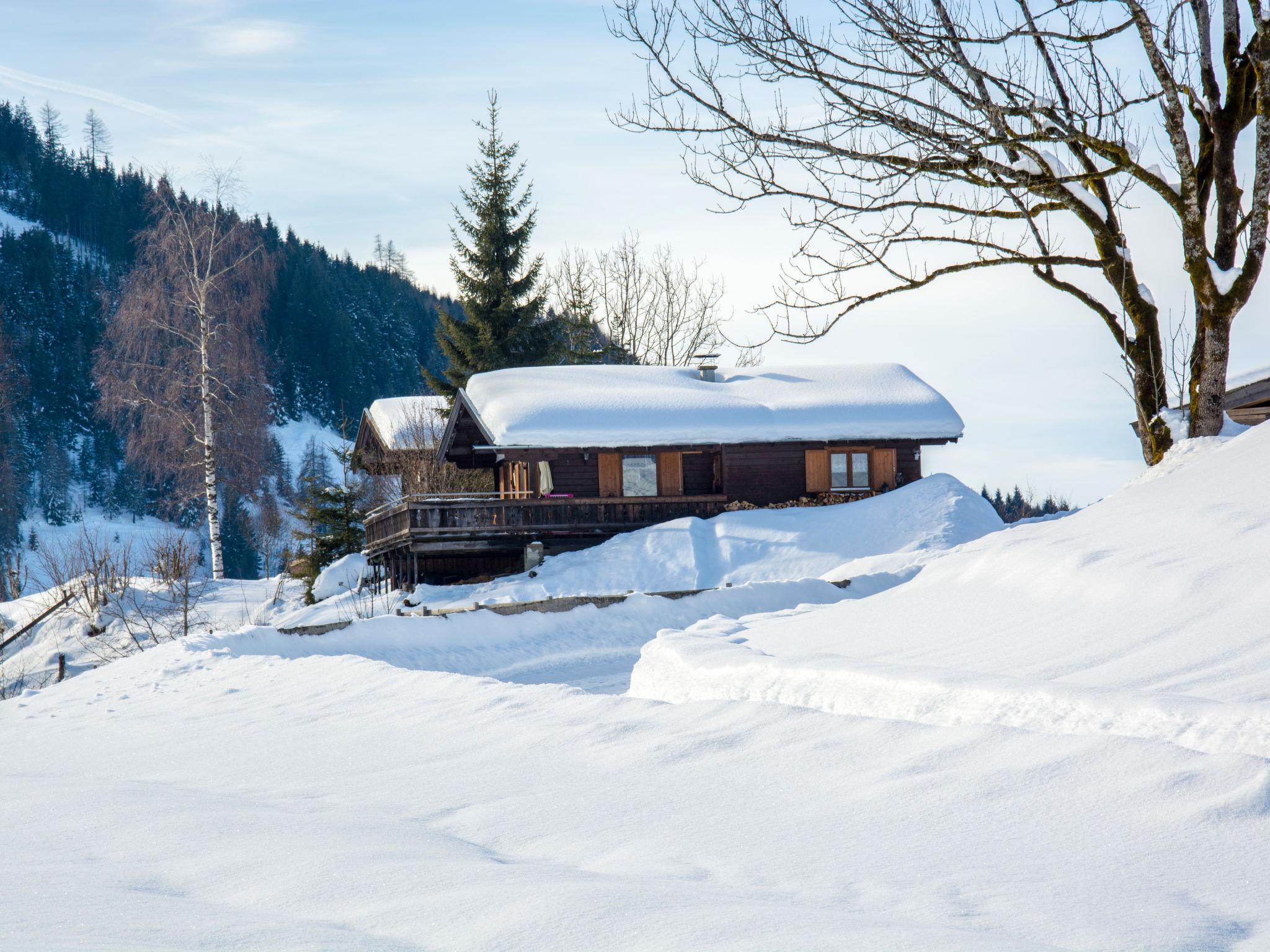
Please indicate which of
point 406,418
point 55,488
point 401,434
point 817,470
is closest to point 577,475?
point 817,470

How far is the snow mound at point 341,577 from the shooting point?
27797 millimetres

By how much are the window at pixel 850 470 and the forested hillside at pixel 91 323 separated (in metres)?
37.8

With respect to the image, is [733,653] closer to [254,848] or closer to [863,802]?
[863,802]

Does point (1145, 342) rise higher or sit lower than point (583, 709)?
higher

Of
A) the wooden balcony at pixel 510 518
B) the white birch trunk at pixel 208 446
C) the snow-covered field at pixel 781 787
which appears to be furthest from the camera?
the white birch trunk at pixel 208 446

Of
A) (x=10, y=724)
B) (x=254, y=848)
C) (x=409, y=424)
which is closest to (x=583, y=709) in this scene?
(x=254, y=848)

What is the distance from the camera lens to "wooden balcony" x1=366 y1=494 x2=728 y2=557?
2503 cm

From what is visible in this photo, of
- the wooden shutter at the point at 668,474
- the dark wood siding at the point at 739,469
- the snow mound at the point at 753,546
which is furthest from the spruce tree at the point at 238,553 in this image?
the snow mound at the point at 753,546

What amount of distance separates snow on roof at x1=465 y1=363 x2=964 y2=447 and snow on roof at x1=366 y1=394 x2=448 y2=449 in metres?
6.40

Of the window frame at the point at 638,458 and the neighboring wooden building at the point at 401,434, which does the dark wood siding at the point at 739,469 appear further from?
the neighboring wooden building at the point at 401,434

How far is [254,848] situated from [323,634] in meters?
11.2

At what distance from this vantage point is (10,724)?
36.7ft

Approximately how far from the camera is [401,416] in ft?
129

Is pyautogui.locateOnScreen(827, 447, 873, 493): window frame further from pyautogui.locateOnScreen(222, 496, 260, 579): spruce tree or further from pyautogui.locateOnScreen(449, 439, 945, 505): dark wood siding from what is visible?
pyautogui.locateOnScreen(222, 496, 260, 579): spruce tree
